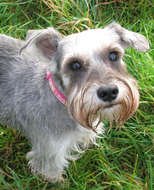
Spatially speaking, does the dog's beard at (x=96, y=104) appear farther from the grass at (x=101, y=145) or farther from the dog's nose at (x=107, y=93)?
the grass at (x=101, y=145)

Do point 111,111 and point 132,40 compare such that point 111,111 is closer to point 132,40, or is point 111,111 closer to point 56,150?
point 132,40

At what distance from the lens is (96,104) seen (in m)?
3.29

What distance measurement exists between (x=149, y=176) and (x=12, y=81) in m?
1.35

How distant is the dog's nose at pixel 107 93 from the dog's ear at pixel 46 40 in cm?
66

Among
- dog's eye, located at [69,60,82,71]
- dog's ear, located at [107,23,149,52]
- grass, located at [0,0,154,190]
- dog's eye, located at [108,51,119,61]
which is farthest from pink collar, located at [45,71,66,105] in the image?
grass, located at [0,0,154,190]

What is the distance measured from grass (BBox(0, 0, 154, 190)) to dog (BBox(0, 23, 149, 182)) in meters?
0.14

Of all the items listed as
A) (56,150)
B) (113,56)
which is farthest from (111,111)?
(56,150)

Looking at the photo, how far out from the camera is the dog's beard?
129 inches

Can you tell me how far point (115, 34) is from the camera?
3.71m

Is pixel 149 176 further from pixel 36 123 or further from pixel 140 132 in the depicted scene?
pixel 36 123

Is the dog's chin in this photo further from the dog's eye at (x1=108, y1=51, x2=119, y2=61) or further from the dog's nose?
the dog's eye at (x1=108, y1=51, x2=119, y2=61)

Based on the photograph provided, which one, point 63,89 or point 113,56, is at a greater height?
point 113,56

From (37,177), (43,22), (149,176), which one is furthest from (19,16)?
(149,176)

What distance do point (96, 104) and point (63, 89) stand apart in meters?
0.43
